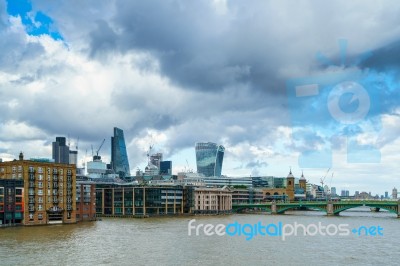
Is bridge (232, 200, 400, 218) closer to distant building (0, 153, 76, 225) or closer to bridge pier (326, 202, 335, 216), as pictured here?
bridge pier (326, 202, 335, 216)

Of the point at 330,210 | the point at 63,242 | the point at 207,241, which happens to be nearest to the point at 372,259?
the point at 207,241

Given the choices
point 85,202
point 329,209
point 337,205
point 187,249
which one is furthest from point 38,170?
point 337,205

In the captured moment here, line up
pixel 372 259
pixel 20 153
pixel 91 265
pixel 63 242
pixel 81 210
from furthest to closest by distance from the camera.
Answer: pixel 81 210, pixel 20 153, pixel 63 242, pixel 372 259, pixel 91 265

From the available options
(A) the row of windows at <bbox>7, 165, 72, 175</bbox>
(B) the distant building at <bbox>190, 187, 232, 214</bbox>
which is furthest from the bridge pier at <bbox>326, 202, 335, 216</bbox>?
(A) the row of windows at <bbox>7, 165, 72, 175</bbox>

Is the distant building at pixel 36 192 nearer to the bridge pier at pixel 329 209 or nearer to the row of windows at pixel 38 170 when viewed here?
the row of windows at pixel 38 170

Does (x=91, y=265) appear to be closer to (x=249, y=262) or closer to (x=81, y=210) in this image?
(x=249, y=262)

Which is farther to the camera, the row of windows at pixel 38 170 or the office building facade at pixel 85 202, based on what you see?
the office building facade at pixel 85 202

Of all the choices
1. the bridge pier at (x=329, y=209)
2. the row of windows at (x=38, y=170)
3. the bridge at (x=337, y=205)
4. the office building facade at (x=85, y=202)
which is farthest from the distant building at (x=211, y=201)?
the row of windows at (x=38, y=170)

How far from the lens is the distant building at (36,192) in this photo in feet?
308

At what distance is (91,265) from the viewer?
2048 inches

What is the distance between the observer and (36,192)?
324 ft

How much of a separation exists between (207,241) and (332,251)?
17717mm

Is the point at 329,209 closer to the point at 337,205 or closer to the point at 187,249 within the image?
the point at 337,205

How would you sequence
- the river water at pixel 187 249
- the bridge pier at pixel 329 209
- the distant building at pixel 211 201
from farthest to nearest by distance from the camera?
the distant building at pixel 211 201
the bridge pier at pixel 329 209
the river water at pixel 187 249
